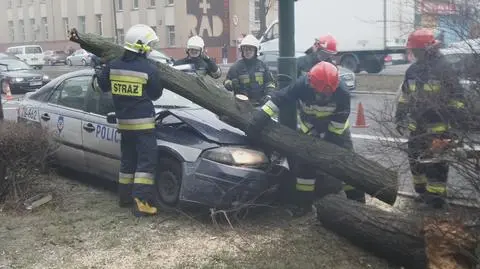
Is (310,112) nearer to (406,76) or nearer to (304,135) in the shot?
(304,135)

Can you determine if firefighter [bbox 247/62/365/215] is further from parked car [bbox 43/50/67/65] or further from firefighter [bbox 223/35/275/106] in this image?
parked car [bbox 43/50/67/65]

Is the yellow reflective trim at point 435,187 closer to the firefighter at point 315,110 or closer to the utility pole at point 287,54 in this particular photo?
the firefighter at point 315,110

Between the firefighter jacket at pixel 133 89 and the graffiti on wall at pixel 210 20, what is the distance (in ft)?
123

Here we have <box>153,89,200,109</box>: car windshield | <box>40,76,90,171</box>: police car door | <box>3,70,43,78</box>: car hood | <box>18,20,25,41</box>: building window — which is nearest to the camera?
<box>153,89,200,109</box>: car windshield

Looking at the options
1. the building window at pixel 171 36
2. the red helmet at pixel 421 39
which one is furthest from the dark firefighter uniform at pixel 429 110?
the building window at pixel 171 36

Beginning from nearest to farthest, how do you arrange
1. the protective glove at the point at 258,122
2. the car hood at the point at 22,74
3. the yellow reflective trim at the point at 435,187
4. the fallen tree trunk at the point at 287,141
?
the fallen tree trunk at the point at 287,141, the yellow reflective trim at the point at 435,187, the protective glove at the point at 258,122, the car hood at the point at 22,74

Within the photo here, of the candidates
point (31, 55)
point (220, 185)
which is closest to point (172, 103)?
point (220, 185)

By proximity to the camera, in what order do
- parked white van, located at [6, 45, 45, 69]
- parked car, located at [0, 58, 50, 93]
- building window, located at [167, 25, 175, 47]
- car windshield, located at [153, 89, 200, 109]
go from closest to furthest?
car windshield, located at [153, 89, 200, 109] → parked car, located at [0, 58, 50, 93] → parked white van, located at [6, 45, 45, 69] → building window, located at [167, 25, 175, 47]

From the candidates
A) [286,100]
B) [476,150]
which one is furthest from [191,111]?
[476,150]

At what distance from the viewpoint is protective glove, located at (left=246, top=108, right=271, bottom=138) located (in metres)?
5.11

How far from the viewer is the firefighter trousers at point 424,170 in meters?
3.95

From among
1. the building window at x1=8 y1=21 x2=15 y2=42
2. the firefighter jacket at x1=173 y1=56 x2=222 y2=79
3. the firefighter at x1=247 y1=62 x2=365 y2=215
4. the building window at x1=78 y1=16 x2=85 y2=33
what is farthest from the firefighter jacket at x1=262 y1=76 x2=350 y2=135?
the building window at x1=8 y1=21 x2=15 y2=42

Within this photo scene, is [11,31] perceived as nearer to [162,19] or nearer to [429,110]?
[162,19]

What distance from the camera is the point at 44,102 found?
22.7ft
